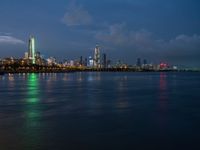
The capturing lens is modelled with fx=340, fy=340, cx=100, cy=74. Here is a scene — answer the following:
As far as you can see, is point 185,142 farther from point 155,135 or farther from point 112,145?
point 112,145

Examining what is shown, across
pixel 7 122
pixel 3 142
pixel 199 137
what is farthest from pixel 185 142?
pixel 7 122

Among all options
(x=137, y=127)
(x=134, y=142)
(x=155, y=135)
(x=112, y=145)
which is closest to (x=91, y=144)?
(x=112, y=145)

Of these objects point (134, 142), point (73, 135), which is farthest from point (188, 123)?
point (73, 135)

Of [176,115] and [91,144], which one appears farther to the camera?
[176,115]

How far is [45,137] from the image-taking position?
1488cm

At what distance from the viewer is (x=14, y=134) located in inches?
610

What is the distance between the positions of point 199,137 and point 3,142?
849 centimetres

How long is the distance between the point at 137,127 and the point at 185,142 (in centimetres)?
378

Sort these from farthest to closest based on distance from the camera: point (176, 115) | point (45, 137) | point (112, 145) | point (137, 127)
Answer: point (176, 115)
point (137, 127)
point (45, 137)
point (112, 145)

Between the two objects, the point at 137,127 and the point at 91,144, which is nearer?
the point at 91,144

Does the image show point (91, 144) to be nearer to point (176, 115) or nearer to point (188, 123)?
point (188, 123)

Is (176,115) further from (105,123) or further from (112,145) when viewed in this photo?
(112,145)

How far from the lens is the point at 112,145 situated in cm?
1361

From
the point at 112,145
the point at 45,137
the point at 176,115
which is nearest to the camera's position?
the point at 112,145
